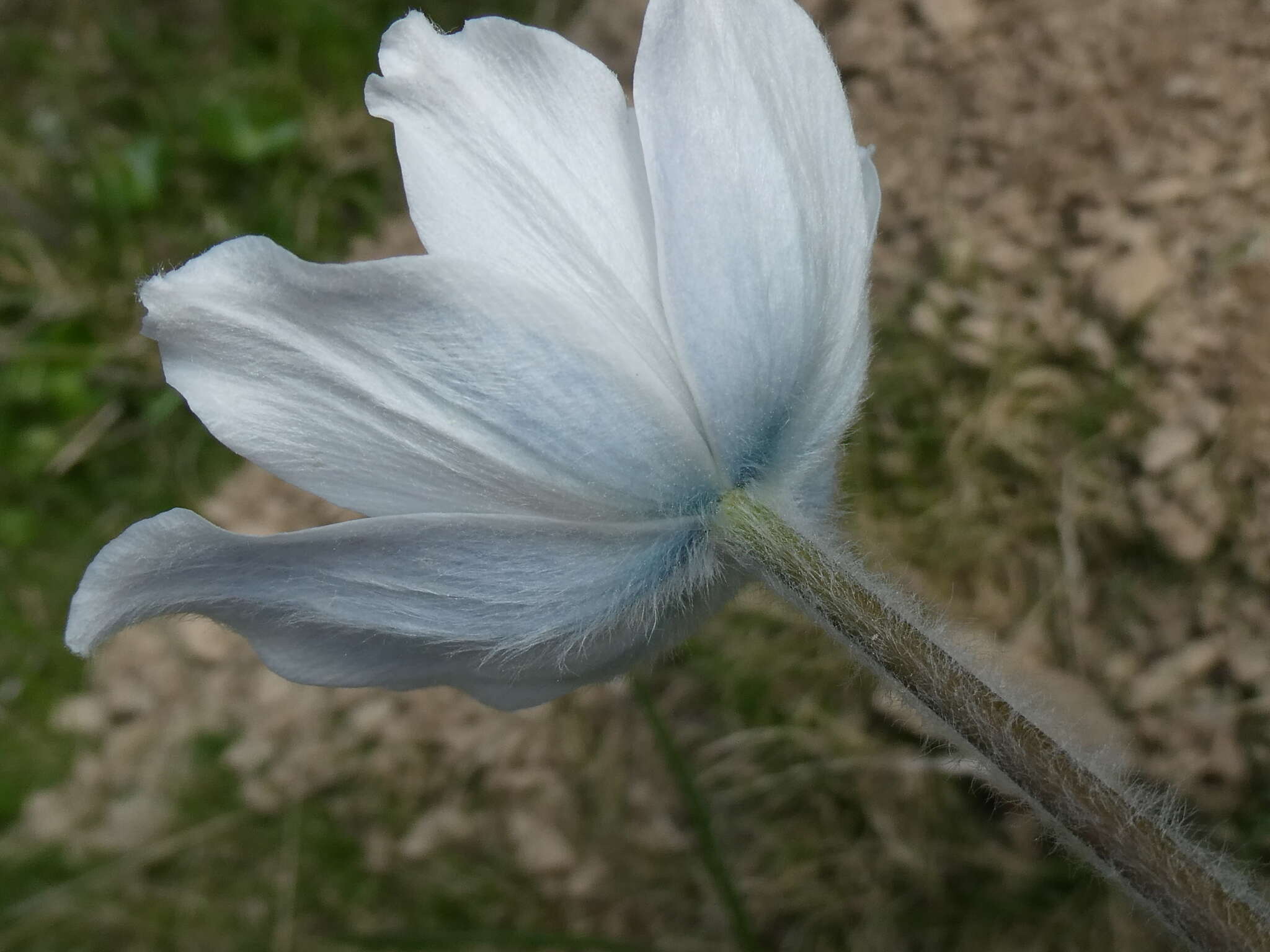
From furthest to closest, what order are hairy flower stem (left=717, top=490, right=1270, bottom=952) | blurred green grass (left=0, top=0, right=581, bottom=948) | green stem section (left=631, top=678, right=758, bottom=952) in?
blurred green grass (left=0, top=0, right=581, bottom=948) → green stem section (left=631, top=678, right=758, bottom=952) → hairy flower stem (left=717, top=490, right=1270, bottom=952)

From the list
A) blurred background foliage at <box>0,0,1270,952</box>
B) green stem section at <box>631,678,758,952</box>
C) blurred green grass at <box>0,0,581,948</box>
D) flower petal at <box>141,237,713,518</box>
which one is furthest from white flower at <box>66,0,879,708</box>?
blurred green grass at <box>0,0,581,948</box>

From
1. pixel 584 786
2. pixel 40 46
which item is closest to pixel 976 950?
pixel 584 786

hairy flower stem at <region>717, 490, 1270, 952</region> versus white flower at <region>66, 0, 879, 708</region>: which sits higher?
white flower at <region>66, 0, 879, 708</region>

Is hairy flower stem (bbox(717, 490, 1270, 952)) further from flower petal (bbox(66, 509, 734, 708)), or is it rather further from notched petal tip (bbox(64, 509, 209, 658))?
notched petal tip (bbox(64, 509, 209, 658))

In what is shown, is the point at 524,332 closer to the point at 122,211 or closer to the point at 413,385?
the point at 413,385

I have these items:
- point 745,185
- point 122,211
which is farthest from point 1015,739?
point 122,211

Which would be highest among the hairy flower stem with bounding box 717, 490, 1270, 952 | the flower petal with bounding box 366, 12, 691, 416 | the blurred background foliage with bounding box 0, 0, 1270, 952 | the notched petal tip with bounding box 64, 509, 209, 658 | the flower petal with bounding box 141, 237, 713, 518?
the flower petal with bounding box 366, 12, 691, 416
